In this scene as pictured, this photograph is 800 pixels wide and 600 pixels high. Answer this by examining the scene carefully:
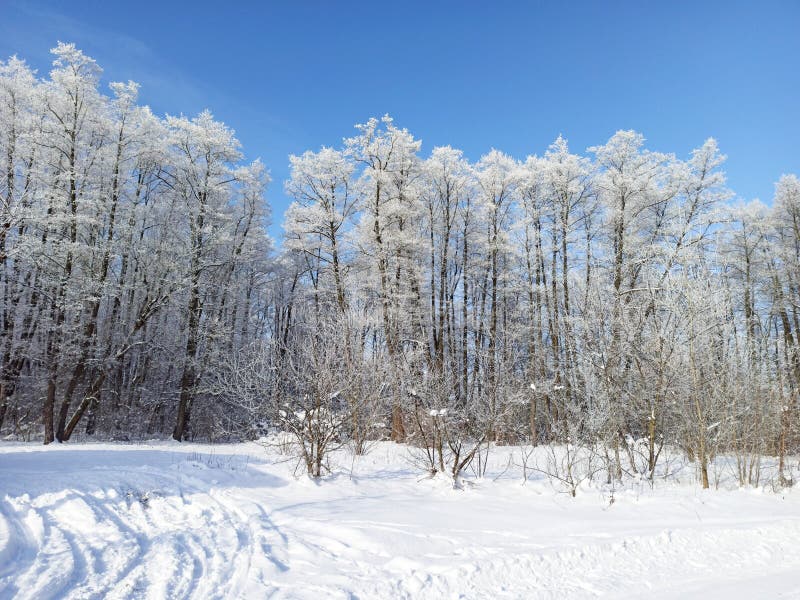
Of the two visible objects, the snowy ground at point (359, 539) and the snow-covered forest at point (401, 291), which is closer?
the snowy ground at point (359, 539)

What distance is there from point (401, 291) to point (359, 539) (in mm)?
11881

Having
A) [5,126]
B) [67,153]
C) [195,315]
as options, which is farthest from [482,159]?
[5,126]

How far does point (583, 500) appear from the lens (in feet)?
25.8

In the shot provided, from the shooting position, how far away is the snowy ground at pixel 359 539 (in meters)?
3.86

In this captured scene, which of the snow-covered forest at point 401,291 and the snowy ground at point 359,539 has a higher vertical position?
the snow-covered forest at point 401,291

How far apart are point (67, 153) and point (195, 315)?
6.39 metres

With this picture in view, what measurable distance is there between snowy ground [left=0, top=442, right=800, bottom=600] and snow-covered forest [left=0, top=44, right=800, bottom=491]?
1903 mm

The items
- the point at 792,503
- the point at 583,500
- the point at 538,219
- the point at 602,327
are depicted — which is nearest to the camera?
the point at 583,500

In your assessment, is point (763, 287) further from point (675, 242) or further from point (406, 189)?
point (406, 189)

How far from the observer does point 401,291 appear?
16531 millimetres

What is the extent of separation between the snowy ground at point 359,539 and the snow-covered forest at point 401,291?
1903 millimetres

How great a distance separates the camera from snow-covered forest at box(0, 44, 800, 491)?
10164mm

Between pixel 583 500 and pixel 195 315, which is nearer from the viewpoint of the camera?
pixel 583 500

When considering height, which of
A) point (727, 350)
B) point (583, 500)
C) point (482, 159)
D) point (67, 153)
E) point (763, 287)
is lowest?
point (583, 500)
